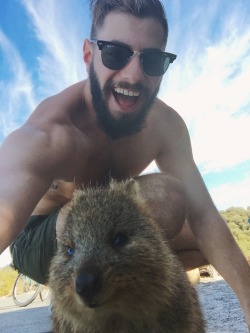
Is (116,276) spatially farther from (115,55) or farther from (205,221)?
(115,55)

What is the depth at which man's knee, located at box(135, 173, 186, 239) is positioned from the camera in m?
2.80

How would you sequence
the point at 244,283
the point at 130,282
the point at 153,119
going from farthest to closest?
1. the point at 153,119
2. the point at 244,283
3. the point at 130,282

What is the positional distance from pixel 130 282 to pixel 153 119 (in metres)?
2.35

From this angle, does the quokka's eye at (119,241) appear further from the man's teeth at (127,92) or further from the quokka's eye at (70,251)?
the man's teeth at (127,92)

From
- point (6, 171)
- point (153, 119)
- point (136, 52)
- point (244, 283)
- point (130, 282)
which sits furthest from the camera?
point (153, 119)

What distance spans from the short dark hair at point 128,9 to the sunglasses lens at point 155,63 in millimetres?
346

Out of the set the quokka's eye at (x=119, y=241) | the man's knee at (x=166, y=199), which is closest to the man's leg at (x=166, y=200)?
the man's knee at (x=166, y=199)

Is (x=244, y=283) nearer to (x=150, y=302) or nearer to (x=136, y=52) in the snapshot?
→ (x=150, y=302)

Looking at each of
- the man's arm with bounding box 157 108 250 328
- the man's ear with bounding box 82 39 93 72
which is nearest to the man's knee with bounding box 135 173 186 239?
the man's arm with bounding box 157 108 250 328

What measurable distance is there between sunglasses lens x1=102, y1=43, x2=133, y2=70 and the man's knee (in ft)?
3.38

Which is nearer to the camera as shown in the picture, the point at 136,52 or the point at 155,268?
the point at 155,268

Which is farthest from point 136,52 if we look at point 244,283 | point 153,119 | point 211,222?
point 244,283

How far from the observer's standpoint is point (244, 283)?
115 inches

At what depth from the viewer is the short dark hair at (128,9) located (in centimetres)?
389
